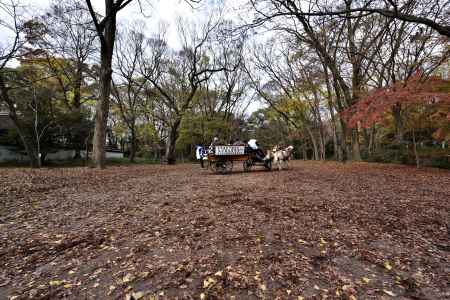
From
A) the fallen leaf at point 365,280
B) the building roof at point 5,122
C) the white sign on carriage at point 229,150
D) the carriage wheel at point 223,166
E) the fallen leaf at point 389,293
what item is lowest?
the fallen leaf at point 389,293

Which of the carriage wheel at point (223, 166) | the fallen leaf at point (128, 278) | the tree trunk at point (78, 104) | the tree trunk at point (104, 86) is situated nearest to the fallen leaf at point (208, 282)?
the fallen leaf at point (128, 278)

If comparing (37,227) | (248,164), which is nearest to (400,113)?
(248,164)

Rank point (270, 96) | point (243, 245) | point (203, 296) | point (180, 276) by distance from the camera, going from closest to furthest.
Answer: point (203, 296) → point (180, 276) → point (243, 245) → point (270, 96)

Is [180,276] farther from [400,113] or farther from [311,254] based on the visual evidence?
[400,113]

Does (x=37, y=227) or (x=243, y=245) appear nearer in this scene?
(x=243, y=245)

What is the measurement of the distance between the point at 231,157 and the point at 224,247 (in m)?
7.29

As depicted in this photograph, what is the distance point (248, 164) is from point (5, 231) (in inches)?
358

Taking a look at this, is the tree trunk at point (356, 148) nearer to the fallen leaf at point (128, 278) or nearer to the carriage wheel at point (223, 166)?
the carriage wheel at point (223, 166)

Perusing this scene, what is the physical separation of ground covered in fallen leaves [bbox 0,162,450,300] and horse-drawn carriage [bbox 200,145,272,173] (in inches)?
187

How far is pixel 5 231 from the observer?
3.10 m

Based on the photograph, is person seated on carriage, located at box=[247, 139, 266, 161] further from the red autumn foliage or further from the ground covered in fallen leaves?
the ground covered in fallen leaves

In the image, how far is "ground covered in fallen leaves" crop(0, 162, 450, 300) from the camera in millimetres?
1886

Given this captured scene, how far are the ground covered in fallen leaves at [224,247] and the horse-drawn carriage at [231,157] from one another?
15.6 ft

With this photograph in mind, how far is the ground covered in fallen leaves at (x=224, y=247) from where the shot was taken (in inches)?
74.2
